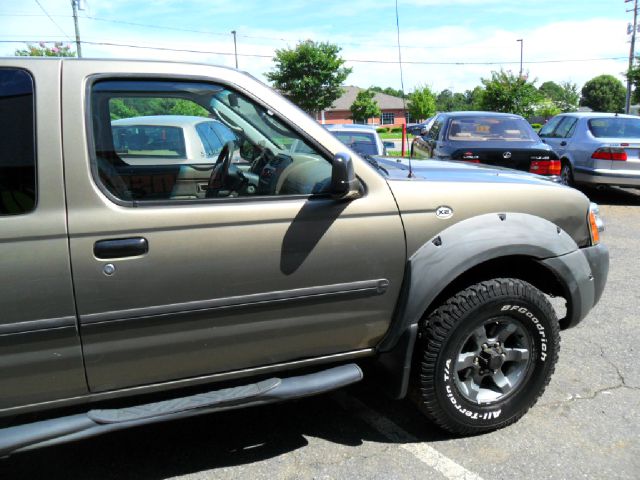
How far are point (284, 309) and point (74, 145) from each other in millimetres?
1101

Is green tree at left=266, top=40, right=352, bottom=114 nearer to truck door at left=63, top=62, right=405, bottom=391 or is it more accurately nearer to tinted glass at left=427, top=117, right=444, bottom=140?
tinted glass at left=427, top=117, right=444, bottom=140

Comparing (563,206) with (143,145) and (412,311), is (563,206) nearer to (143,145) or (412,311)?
(412,311)

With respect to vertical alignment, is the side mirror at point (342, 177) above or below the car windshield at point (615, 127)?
below

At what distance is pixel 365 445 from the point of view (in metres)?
2.90

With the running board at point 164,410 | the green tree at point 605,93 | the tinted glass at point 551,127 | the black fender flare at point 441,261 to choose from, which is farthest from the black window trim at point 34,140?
the green tree at point 605,93

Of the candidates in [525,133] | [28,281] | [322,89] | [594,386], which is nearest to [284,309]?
[28,281]

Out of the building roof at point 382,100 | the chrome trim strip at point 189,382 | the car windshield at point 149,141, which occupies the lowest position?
the chrome trim strip at point 189,382

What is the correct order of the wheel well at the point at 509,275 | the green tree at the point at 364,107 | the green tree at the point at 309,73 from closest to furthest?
the wheel well at the point at 509,275
the green tree at the point at 309,73
the green tree at the point at 364,107

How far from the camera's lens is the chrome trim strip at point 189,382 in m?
2.25

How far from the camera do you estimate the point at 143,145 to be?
3258mm

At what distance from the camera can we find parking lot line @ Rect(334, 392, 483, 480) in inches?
105

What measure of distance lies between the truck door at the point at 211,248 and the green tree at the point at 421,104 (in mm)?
61106

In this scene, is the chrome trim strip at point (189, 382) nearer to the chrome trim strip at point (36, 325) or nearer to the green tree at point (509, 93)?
the chrome trim strip at point (36, 325)

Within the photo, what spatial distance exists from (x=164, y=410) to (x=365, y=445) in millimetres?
1129
